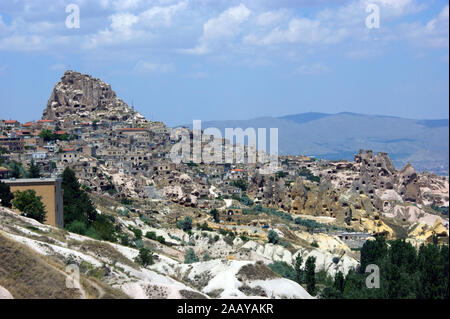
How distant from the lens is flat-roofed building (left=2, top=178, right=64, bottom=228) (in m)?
34.3

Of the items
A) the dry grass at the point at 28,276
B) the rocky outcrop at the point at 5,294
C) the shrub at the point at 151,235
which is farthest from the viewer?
the shrub at the point at 151,235

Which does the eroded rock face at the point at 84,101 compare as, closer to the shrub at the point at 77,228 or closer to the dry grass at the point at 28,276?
the shrub at the point at 77,228

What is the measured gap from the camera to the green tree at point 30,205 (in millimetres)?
32844

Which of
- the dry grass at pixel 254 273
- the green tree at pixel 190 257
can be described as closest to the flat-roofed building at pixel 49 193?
the green tree at pixel 190 257

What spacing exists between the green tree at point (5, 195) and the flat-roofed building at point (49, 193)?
626mm

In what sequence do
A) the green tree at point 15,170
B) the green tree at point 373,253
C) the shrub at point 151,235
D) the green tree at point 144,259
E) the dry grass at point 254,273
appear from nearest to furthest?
1. the dry grass at point 254,273
2. the green tree at point 144,259
3. the green tree at point 373,253
4. the shrub at point 151,235
5. the green tree at point 15,170

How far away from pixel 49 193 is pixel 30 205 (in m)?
1.85

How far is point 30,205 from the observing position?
33.1 metres

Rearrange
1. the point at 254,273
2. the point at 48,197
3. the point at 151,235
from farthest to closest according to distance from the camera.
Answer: the point at 151,235
the point at 48,197
the point at 254,273

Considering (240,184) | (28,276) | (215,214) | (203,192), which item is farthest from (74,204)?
(240,184)

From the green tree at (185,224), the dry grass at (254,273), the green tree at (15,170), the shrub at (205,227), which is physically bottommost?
the shrub at (205,227)

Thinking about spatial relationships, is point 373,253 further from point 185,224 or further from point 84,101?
point 84,101

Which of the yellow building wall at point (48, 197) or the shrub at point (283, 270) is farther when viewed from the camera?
the shrub at point (283, 270)
